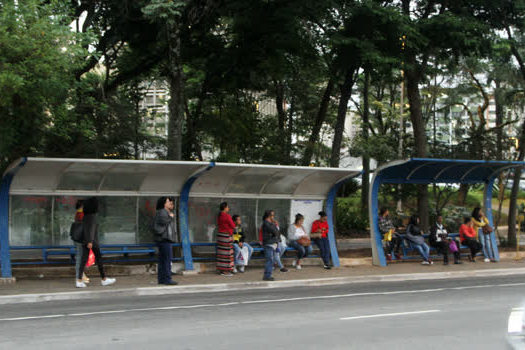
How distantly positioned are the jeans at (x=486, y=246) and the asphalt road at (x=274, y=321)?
20.5 feet

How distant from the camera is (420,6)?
786 inches

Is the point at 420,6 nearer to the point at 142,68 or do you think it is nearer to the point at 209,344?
the point at 142,68

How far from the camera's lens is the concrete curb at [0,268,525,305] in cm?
1112

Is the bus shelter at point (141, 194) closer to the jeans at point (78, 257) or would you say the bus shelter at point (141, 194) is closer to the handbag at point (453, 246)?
the jeans at point (78, 257)

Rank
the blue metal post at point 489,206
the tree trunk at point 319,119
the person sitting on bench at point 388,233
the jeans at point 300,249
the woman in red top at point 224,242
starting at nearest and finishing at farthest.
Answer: the woman in red top at point 224,242, the jeans at point 300,249, the person sitting on bench at point 388,233, the blue metal post at point 489,206, the tree trunk at point 319,119

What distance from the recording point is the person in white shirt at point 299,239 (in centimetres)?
1583

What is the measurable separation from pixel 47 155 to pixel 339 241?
15.5m

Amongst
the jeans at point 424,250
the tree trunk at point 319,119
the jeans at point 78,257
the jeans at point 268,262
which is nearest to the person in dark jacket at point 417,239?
the jeans at point 424,250

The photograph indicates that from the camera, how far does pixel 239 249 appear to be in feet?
48.5

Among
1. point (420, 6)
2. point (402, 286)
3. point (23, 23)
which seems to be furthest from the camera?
point (420, 6)

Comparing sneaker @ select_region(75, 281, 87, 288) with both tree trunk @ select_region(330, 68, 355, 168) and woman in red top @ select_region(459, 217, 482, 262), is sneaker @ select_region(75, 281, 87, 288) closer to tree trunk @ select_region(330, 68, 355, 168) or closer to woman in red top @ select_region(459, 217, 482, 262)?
tree trunk @ select_region(330, 68, 355, 168)

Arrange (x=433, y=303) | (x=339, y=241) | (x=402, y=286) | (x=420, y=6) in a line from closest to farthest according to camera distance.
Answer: (x=433, y=303) < (x=402, y=286) < (x=420, y=6) < (x=339, y=241)

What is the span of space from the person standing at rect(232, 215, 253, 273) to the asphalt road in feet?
8.28

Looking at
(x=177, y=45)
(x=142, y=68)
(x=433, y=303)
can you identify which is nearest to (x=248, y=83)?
(x=142, y=68)
